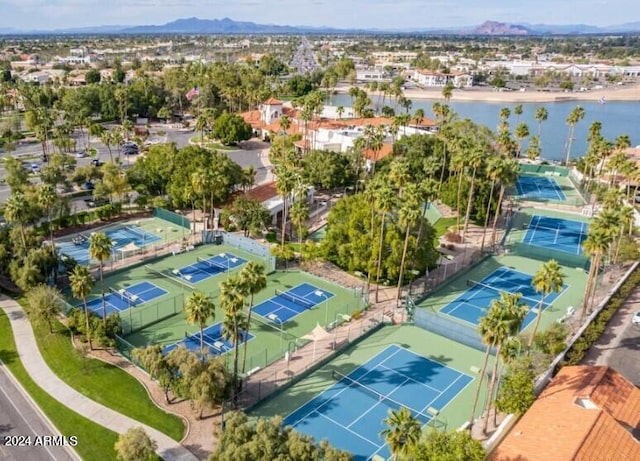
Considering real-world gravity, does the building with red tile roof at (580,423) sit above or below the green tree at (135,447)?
above

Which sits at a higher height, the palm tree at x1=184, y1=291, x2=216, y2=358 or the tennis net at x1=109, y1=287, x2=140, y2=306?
the palm tree at x1=184, y1=291, x2=216, y2=358

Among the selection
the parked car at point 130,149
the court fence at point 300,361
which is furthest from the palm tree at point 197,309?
the parked car at point 130,149

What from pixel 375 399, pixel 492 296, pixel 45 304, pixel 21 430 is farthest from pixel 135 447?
pixel 492 296

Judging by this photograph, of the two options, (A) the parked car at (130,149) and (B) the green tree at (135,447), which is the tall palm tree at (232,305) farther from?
(A) the parked car at (130,149)

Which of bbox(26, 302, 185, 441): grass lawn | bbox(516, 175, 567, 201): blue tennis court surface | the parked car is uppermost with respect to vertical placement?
the parked car

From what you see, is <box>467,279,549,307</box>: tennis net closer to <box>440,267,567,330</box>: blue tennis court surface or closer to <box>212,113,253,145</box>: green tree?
<box>440,267,567,330</box>: blue tennis court surface

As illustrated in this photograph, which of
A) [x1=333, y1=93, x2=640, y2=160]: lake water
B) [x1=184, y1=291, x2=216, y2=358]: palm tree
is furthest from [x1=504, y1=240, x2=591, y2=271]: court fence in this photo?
[x1=333, y1=93, x2=640, y2=160]: lake water

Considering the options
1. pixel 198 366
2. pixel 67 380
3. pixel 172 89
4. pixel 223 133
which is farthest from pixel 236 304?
pixel 172 89
